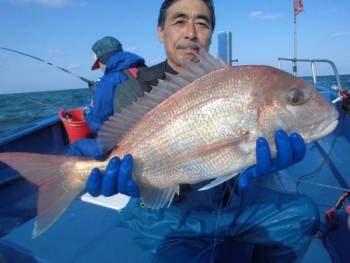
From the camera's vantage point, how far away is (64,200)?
1533mm

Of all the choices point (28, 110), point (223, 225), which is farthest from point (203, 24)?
point (28, 110)

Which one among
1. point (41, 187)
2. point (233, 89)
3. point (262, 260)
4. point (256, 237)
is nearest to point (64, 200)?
Answer: point (41, 187)

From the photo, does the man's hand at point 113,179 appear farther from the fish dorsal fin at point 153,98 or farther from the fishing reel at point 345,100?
the fishing reel at point 345,100

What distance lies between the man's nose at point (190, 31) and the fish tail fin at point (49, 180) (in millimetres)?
1304

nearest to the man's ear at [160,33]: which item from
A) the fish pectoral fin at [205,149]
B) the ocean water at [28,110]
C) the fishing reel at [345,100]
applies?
the fish pectoral fin at [205,149]

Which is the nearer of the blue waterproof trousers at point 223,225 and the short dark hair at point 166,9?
the blue waterproof trousers at point 223,225

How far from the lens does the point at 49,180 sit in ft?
5.08

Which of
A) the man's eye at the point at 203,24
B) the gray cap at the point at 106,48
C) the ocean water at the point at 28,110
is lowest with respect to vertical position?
the ocean water at the point at 28,110

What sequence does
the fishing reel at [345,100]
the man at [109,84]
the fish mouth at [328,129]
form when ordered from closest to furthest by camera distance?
1. the fish mouth at [328,129]
2. the man at [109,84]
3. the fishing reel at [345,100]

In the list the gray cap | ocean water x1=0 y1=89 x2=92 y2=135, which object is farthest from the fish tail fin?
ocean water x1=0 y1=89 x2=92 y2=135

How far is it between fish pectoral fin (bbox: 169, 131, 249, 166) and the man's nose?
1144 millimetres

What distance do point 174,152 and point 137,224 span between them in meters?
0.82

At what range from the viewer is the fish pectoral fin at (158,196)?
1.61 m

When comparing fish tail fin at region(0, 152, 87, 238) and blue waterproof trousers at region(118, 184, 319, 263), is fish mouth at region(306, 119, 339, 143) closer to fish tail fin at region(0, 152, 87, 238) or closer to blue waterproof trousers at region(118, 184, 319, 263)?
blue waterproof trousers at region(118, 184, 319, 263)
